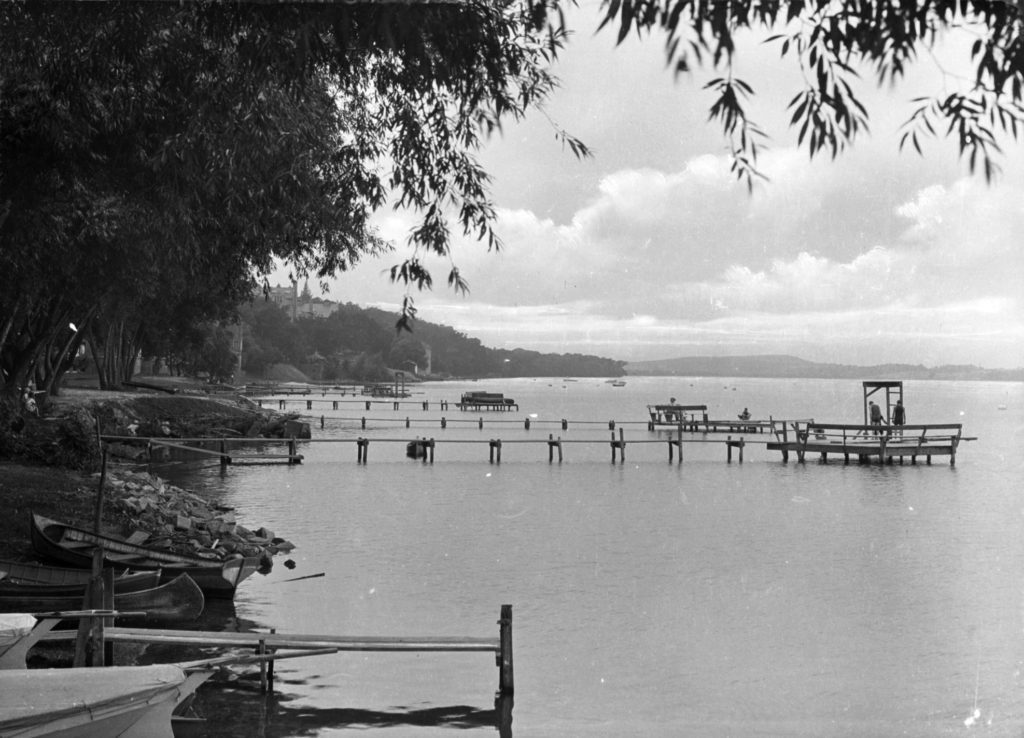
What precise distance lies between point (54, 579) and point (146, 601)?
1.58 m

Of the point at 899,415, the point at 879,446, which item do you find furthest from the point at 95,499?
the point at 899,415

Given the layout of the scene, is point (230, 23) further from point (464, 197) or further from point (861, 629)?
point (861, 629)

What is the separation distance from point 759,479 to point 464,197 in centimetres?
3193

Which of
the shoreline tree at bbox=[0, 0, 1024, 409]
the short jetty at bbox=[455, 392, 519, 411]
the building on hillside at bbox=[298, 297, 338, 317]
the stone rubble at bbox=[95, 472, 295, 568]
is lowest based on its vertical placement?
the stone rubble at bbox=[95, 472, 295, 568]

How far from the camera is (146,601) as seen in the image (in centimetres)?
1116

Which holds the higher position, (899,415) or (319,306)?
(319,306)

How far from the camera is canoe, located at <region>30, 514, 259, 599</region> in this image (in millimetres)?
12898

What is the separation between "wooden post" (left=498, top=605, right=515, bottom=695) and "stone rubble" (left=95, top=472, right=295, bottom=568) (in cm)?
633

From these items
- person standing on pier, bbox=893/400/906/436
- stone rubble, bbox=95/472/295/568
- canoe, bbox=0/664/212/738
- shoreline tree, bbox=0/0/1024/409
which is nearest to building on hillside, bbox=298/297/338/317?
person standing on pier, bbox=893/400/906/436

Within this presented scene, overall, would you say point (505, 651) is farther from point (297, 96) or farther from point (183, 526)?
point (183, 526)

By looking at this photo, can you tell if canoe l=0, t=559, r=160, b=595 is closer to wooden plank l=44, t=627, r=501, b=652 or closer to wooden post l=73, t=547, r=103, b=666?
wooden plank l=44, t=627, r=501, b=652

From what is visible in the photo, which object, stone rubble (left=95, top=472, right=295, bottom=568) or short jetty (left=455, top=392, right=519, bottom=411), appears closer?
stone rubble (left=95, top=472, right=295, bottom=568)

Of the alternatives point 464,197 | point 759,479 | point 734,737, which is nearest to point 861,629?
point 734,737

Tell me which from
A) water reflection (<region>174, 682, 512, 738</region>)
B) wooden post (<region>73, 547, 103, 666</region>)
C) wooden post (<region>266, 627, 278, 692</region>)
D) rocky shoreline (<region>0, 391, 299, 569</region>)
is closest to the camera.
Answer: wooden post (<region>73, 547, 103, 666</region>)
